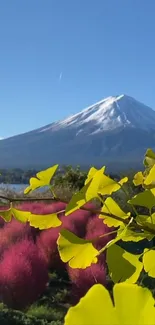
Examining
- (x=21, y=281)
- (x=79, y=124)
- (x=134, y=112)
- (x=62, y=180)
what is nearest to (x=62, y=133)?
(x=79, y=124)

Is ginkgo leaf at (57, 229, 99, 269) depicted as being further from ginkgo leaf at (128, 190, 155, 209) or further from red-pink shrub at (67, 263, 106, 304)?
red-pink shrub at (67, 263, 106, 304)

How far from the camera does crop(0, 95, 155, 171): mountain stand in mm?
107125

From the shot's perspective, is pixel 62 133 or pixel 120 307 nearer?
pixel 120 307

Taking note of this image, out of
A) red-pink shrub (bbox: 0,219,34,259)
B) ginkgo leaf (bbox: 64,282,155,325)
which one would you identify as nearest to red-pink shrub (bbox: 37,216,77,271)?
red-pink shrub (bbox: 0,219,34,259)

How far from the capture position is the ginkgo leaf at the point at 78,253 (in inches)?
14.7

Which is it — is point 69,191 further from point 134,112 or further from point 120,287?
point 134,112

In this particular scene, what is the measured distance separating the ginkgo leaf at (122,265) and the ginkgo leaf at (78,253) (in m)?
0.02

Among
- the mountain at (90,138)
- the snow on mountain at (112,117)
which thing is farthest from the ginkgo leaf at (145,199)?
the snow on mountain at (112,117)

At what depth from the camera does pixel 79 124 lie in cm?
11556

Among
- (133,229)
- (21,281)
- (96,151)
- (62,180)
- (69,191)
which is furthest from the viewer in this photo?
(96,151)

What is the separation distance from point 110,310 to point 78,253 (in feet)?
0.66

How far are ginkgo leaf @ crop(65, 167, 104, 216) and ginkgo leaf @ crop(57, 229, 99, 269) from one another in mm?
27

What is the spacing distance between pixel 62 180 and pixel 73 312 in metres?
13.2

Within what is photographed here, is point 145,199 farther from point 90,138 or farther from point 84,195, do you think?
point 90,138
